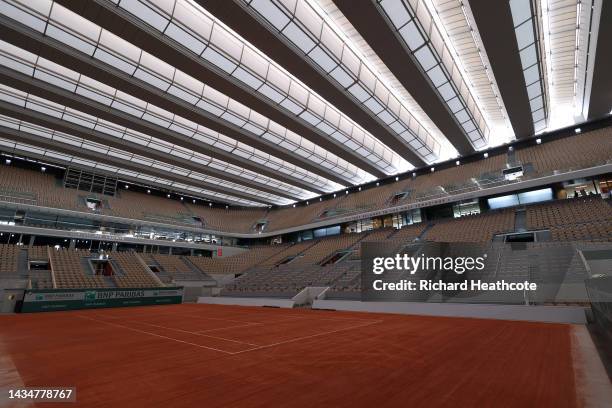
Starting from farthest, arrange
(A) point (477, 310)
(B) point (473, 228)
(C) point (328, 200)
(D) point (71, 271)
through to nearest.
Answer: (C) point (328, 200) → (D) point (71, 271) → (B) point (473, 228) → (A) point (477, 310)

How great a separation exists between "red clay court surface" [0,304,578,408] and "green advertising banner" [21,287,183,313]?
12.9 meters

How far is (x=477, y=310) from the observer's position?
13.3 meters

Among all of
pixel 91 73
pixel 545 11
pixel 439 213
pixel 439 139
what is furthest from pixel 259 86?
pixel 439 213

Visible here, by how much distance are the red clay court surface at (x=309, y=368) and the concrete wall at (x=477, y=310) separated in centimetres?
184

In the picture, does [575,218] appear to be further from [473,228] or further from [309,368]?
[309,368]

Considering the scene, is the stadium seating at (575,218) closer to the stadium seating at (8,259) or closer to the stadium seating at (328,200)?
the stadium seating at (328,200)

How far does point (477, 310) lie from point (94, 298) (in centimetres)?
2478

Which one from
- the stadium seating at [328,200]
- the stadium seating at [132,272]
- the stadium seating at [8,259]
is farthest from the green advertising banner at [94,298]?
the stadium seating at [328,200]

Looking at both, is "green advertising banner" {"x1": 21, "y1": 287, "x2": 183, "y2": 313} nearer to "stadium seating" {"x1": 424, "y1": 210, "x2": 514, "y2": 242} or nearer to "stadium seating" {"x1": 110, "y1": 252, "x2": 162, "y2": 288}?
"stadium seating" {"x1": 110, "y1": 252, "x2": 162, "y2": 288}

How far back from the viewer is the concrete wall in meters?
10.9

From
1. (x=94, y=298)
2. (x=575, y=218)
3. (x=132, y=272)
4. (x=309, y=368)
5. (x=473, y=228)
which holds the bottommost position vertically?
(x=94, y=298)

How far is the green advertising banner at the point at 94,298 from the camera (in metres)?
18.8

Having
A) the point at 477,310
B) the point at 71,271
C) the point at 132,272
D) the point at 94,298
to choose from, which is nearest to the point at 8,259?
the point at 71,271

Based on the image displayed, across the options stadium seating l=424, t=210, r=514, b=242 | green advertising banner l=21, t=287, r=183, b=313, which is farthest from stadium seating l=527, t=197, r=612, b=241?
green advertising banner l=21, t=287, r=183, b=313
